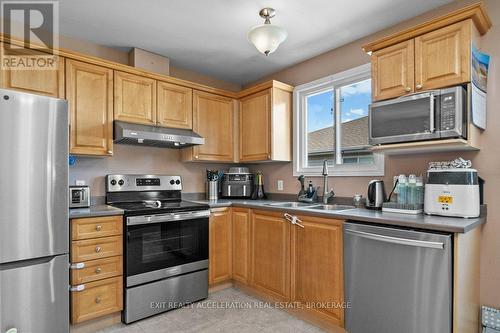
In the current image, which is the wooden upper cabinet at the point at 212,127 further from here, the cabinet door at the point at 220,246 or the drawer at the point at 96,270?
the drawer at the point at 96,270

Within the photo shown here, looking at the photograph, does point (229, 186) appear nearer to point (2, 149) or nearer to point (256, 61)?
point (256, 61)

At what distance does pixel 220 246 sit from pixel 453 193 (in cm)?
209

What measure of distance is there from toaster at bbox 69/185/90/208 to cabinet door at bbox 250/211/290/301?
153cm

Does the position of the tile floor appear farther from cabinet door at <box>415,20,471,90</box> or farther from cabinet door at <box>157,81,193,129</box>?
cabinet door at <box>415,20,471,90</box>

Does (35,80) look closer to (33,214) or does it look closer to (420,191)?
(33,214)

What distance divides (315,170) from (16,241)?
2578 millimetres

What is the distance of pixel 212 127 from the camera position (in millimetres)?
3369

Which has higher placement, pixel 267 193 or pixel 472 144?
pixel 472 144

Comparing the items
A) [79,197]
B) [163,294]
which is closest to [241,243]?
[163,294]

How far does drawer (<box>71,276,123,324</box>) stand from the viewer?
211cm

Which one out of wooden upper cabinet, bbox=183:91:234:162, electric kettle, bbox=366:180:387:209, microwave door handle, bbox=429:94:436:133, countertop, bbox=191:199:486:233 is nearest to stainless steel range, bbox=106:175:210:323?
wooden upper cabinet, bbox=183:91:234:162

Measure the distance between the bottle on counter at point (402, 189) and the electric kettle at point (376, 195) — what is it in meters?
0.14

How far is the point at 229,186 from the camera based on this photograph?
3475 mm

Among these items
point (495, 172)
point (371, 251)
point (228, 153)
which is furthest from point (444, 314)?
point (228, 153)
